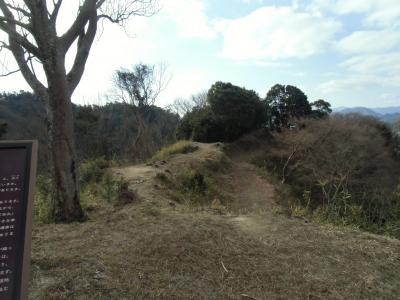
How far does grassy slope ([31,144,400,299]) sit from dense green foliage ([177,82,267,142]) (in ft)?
62.0

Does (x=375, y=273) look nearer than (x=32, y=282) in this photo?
No

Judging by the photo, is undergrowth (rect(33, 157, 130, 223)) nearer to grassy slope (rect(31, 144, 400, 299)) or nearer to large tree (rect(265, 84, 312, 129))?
grassy slope (rect(31, 144, 400, 299))

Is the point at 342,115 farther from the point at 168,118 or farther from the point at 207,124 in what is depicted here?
the point at 168,118

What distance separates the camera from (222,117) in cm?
2439

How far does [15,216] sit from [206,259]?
2.02 metres

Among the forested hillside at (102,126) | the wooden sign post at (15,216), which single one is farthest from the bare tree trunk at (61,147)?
the forested hillside at (102,126)

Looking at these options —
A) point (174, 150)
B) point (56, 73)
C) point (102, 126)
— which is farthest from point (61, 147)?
point (102, 126)

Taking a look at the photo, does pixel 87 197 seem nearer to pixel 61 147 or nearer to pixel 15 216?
pixel 61 147

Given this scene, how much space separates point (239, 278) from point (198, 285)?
1.29 ft

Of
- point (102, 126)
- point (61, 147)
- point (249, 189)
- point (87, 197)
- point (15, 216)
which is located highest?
point (61, 147)

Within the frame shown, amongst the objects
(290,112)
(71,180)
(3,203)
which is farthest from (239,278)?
(290,112)

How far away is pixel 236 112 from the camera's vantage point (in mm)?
24875

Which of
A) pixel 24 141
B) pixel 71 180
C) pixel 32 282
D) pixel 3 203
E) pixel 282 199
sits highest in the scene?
pixel 24 141

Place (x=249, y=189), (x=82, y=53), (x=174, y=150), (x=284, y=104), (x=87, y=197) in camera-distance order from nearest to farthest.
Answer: (x=82, y=53)
(x=87, y=197)
(x=249, y=189)
(x=174, y=150)
(x=284, y=104)
